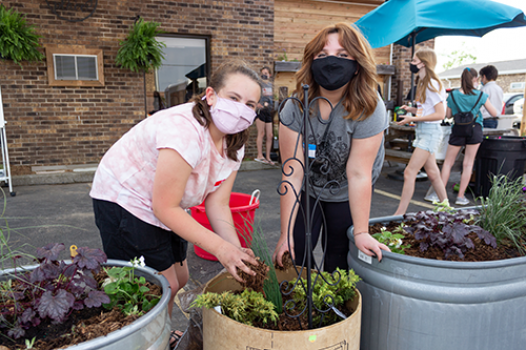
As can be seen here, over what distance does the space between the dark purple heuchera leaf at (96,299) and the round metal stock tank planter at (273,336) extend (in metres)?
0.35

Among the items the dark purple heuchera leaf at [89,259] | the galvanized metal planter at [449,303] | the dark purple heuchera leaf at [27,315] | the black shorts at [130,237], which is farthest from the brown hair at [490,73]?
the dark purple heuchera leaf at [27,315]

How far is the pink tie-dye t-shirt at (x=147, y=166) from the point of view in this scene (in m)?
1.55

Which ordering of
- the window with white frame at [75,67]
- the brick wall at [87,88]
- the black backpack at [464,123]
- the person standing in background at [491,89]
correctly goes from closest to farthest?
1. the black backpack at [464,123]
2. the person standing in background at [491,89]
3. the brick wall at [87,88]
4. the window with white frame at [75,67]

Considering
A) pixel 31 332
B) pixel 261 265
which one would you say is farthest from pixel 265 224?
pixel 31 332

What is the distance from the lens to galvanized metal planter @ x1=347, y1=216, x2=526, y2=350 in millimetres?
1528

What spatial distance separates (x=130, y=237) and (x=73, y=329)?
582 millimetres

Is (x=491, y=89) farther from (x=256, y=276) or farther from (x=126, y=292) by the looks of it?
(x=126, y=292)

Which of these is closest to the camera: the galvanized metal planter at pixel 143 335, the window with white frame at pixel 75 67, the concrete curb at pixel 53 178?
the galvanized metal planter at pixel 143 335

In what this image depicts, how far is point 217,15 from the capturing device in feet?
27.0

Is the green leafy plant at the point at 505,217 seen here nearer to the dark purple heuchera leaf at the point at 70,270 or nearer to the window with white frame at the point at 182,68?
the dark purple heuchera leaf at the point at 70,270

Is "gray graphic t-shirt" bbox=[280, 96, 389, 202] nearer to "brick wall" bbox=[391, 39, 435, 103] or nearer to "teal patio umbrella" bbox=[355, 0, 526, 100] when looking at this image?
"teal patio umbrella" bbox=[355, 0, 526, 100]

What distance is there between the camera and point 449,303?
1538 mm

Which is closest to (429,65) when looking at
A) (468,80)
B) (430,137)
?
(430,137)

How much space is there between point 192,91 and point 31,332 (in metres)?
7.87
